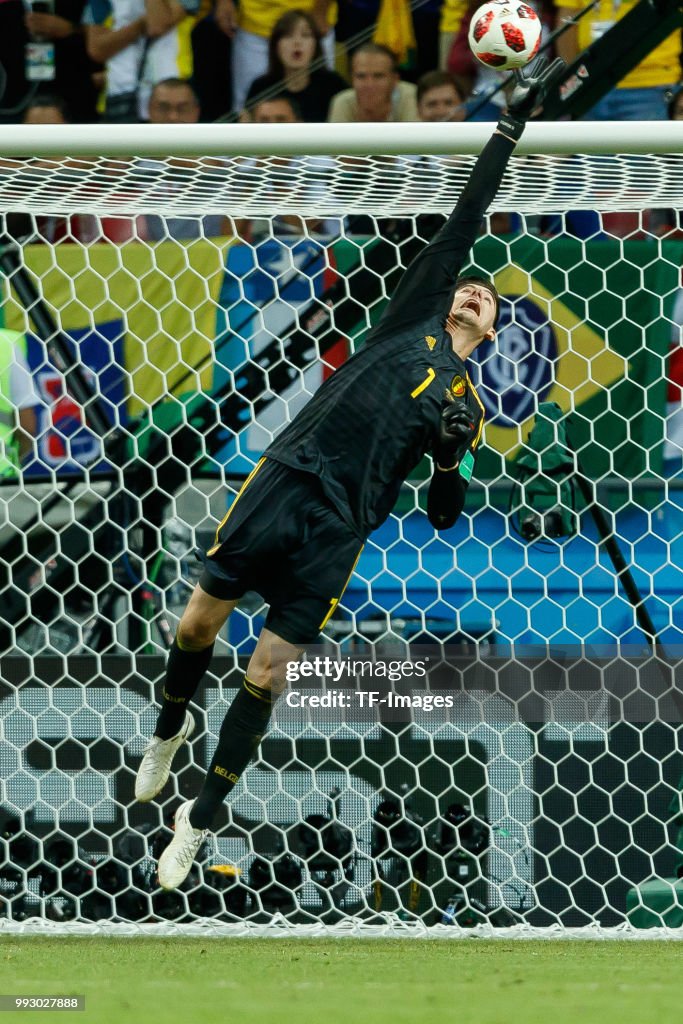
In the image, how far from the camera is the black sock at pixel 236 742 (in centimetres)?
365

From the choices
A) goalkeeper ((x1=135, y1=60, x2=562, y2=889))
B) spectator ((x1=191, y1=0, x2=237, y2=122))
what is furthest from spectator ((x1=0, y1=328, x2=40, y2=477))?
spectator ((x1=191, y1=0, x2=237, y2=122))

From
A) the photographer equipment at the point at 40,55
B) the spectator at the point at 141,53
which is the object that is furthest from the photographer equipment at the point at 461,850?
the photographer equipment at the point at 40,55

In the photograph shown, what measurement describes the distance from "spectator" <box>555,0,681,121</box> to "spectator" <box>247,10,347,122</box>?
45.5 inches

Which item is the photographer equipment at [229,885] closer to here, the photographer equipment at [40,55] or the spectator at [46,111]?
the spectator at [46,111]

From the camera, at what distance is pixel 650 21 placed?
5.73 metres

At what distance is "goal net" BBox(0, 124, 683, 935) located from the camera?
4332 mm

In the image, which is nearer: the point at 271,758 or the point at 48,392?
the point at 271,758

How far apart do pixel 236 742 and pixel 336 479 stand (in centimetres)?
77

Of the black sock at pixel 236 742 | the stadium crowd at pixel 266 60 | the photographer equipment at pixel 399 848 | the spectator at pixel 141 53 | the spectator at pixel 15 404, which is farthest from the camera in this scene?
the spectator at pixel 141 53

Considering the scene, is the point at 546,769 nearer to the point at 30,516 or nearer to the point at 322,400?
the point at 322,400

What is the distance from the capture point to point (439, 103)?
6387 millimetres

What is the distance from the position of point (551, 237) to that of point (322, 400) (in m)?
1.97

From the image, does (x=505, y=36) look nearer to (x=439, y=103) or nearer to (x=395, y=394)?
(x=395, y=394)

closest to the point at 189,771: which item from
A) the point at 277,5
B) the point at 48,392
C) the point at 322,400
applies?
the point at 322,400
